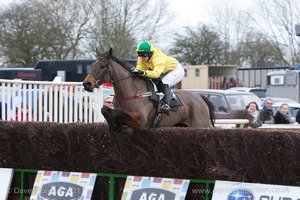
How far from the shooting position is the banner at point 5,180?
8.65 m

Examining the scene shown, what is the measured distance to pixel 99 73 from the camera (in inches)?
363

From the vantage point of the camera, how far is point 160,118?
32.3 ft

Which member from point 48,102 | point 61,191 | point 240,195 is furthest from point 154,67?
point 240,195

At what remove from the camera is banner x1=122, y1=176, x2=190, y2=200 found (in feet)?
25.0

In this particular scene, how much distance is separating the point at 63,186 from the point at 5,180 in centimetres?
94

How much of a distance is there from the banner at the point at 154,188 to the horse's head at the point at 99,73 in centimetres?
161

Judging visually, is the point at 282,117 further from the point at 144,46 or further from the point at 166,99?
the point at 144,46

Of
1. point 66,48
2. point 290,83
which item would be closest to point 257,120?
point 290,83

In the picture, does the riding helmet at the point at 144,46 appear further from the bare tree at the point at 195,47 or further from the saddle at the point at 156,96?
the bare tree at the point at 195,47

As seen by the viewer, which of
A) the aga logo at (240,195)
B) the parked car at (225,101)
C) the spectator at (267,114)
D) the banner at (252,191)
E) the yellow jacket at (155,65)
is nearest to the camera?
the banner at (252,191)

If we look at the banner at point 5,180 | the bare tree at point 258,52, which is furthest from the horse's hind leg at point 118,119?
the bare tree at point 258,52

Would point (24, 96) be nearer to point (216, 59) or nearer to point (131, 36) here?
point (131, 36)

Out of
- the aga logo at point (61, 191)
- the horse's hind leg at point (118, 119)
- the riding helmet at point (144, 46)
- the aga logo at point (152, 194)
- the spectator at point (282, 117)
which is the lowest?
the aga logo at point (61, 191)

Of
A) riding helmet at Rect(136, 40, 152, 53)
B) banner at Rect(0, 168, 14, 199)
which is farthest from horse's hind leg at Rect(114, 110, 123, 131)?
banner at Rect(0, 168, 14, 199)
